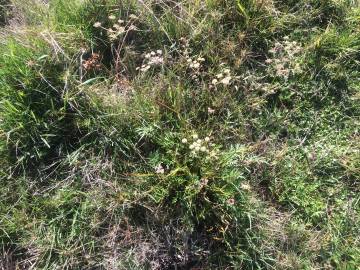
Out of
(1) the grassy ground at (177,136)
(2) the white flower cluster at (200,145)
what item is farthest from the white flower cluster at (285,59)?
(2) the white flower cluster at (200,145)

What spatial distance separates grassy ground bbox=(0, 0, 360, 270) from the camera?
116 inches

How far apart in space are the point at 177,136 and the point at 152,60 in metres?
0.54

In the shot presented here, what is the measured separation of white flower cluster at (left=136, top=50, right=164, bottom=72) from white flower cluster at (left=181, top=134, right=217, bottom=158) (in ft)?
1.84

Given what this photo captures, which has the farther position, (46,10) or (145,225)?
(46,10)

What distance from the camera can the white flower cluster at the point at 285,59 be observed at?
10.3 feet

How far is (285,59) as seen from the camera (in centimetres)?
318

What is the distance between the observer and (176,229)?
9.67 ft

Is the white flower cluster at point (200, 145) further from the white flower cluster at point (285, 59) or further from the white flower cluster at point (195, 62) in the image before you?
the white flower cluster at point (285, 59)

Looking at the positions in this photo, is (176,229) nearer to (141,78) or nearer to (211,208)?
(211,208)

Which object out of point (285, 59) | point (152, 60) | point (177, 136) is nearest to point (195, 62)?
point (152, 60)

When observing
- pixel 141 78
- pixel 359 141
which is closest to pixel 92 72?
pixel 141 78

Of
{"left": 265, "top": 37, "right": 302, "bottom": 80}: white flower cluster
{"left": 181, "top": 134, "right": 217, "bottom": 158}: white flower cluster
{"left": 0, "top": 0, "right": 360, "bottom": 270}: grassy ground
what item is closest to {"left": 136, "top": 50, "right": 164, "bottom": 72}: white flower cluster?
{"left": 0, "top": 0, "right": 360, "bottom": 270}: grassy ground

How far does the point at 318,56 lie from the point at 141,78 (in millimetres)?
1309

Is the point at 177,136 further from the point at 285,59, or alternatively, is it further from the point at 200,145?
the point at 285,59
